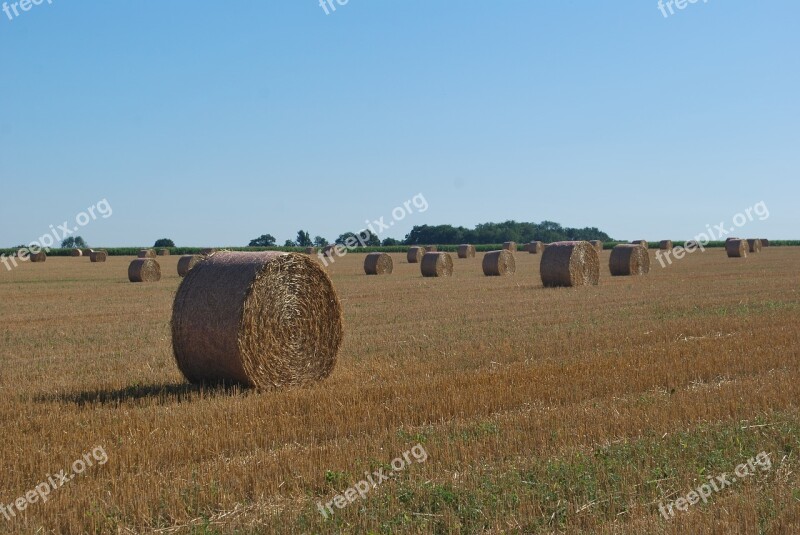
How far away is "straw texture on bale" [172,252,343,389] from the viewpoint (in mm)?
10836

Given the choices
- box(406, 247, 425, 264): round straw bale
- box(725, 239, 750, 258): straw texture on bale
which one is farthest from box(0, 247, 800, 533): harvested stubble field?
box(725, 239, 750, 258): straw texture on bale

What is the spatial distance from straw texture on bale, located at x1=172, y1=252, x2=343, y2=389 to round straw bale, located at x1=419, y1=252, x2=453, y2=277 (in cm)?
2280

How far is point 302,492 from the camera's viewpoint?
6.25m

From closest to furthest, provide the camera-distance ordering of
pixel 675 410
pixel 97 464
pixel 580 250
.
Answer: pixel 97 464
pixel 675 410
pixel 580 250

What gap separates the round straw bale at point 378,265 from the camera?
125 ft

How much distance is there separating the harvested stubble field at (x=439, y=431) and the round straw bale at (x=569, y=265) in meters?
10.5

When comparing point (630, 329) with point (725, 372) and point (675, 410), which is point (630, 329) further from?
point (675, 410)

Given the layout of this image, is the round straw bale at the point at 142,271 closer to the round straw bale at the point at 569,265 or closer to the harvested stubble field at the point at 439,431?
the round straw bale at the point at 569,265

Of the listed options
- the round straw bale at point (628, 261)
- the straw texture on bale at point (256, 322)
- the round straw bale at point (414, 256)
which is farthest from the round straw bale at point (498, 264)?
the straw texture on bale at point (256, 322)

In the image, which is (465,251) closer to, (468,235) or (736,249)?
(736,249)

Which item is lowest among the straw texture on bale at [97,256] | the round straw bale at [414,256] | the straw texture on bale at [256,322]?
the straw texture on bale at [256,322]

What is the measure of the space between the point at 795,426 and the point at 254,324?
618cm

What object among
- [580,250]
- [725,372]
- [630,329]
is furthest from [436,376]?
[580,250]

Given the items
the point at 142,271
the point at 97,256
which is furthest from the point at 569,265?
the point at 97,256
